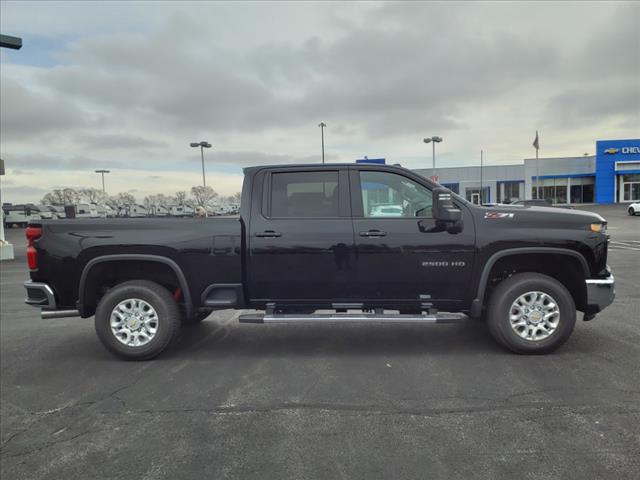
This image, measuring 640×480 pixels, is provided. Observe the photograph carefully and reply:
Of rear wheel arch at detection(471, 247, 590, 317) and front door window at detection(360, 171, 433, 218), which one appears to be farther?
front door window at detection(360, 171, 433, 218)

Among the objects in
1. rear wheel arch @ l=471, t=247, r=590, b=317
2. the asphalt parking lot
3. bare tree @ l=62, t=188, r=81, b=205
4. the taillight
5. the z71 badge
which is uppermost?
bare tree @ l=62, t=188, r=81, b=205

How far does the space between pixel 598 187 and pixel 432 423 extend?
54543 millimetres

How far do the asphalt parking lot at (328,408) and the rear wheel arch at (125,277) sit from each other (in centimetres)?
62

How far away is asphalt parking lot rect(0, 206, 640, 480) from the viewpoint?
2.92 metres

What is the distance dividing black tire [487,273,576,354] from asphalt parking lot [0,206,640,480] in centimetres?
16

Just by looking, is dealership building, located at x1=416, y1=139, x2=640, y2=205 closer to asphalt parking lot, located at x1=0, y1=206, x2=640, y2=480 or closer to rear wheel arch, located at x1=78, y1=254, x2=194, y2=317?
asphalt parking lot, located at x1=0, y1=206, x2=640, y2=480

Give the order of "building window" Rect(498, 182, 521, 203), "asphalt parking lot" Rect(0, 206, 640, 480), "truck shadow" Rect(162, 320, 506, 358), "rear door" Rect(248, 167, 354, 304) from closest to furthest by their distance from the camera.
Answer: "asphalt parking lot" Rect(0, 206, 640, 480)
"rear door" Rect(248, 167, 354, 304)
"truck shadow" Rect(162, 320, 506, 358)
"building window" Rect(498, 182, 521, 203)

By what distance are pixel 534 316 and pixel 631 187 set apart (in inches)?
2122

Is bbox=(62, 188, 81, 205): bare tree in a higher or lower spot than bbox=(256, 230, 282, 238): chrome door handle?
higher

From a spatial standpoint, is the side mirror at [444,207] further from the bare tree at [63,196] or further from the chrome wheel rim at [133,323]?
the bare tree at [63,196]

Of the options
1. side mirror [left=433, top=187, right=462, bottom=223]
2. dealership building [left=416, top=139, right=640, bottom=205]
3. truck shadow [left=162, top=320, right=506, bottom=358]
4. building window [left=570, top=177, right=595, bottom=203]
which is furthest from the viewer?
building window [left=570, top=177, right=595, bottom=203]

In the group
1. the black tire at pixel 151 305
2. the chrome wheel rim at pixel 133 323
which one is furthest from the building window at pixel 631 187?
the chrome wheel rim at pixel 133 323

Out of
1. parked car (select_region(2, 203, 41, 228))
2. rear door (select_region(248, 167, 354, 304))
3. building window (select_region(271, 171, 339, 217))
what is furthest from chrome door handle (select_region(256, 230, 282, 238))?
parked car (select_region(2, 203, 41, 228))

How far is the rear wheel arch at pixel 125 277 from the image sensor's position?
4.80 meters
